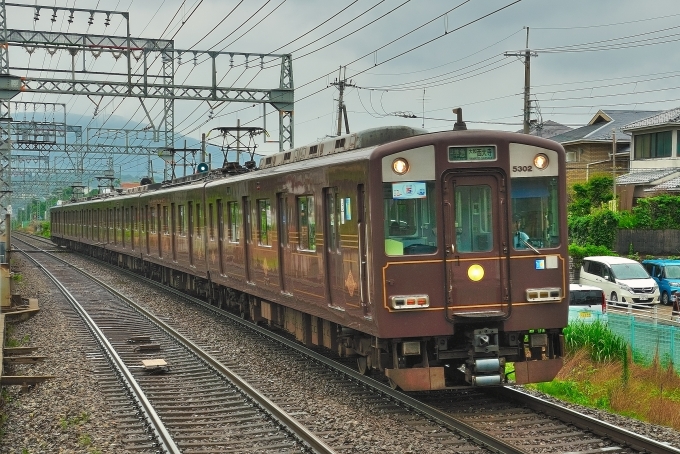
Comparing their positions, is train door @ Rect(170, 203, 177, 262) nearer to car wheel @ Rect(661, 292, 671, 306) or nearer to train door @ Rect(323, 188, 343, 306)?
train door @ Rect(323, 188, 343, 306)

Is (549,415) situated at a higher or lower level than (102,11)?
lower

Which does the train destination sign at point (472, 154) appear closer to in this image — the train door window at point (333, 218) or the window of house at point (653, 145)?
the train door window at point (333, 218)

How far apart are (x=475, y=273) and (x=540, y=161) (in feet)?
4.18

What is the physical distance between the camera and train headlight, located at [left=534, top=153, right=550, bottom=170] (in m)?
9.11

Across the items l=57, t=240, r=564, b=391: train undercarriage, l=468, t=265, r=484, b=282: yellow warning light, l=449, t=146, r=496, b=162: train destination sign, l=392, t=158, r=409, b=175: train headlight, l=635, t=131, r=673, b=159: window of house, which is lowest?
l=57, t=240, r=564, b=391: train undercarriage

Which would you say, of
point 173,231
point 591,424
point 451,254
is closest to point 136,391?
point 451,254

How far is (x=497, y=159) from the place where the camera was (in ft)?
29.5

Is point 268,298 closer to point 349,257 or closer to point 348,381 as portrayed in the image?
point 348,381

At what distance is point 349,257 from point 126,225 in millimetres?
20681

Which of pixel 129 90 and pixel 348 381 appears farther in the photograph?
pixel 129 90

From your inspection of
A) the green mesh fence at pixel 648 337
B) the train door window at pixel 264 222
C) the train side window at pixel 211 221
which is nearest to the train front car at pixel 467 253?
the train door window at pixel 264 222

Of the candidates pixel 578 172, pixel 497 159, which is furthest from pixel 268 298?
pixel 578 172

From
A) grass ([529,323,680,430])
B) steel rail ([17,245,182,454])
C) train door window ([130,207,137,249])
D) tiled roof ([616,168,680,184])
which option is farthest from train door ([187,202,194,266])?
tiled roof ([616,168,680,184])

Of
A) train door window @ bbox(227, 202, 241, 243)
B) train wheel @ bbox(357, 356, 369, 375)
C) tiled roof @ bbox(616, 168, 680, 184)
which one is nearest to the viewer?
train wheel @ bbox(357, 356, 369, 375)
